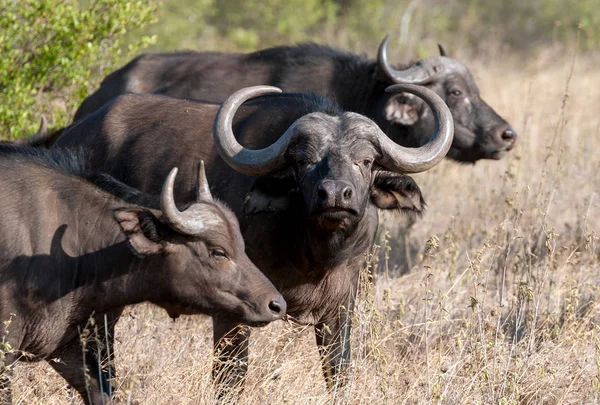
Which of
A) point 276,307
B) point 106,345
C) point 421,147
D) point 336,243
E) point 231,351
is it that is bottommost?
point 231,351

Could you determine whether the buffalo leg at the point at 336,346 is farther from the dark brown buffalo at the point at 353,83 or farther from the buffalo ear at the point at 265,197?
the dark brown buffalo at the point at 353,83

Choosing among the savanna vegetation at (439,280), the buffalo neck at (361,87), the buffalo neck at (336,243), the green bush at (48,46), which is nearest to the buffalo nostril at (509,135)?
the savanna vegetation at (439,280)

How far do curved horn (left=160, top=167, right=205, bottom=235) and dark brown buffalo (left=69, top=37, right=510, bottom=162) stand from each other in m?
4.22

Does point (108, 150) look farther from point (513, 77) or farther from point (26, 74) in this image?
point (513, 77)

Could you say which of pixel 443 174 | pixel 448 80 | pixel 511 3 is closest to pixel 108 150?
pixel 448 80

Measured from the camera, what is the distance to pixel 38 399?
5.55 metres

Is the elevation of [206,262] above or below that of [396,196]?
below

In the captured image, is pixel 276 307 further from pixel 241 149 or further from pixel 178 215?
pixel 241 149

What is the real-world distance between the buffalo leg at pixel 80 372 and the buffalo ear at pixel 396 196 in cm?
Answer: 199

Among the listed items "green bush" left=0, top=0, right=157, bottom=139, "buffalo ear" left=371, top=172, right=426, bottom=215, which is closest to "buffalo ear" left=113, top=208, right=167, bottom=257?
"buffalo ear" left=371, top=172, right=426, bottom=215

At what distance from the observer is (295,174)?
5.99m

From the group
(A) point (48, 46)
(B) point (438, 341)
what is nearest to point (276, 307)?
(B) point (438, 341)

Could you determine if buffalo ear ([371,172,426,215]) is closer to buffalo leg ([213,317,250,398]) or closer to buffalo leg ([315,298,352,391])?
buffalo leg ([315,298,352,391])

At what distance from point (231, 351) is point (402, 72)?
4.26 meters
